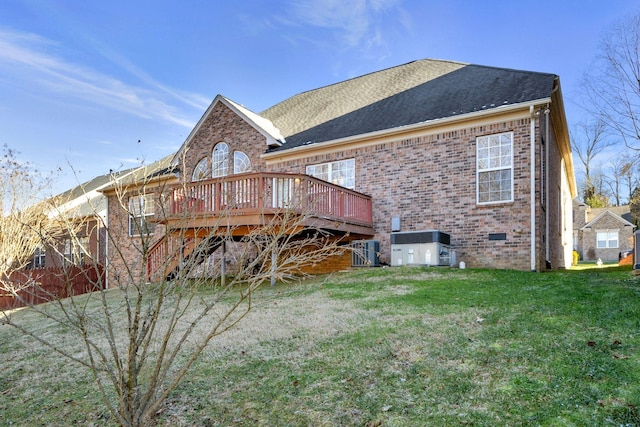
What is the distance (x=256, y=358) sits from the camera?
508 centimetres

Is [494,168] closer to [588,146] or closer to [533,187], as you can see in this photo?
[533,187]

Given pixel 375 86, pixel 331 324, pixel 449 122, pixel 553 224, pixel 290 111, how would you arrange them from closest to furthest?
1. pixel 331 324
2. pixel 449 122
3. pixel 553 224
4. pixel 375 86
5. pixel 290 111

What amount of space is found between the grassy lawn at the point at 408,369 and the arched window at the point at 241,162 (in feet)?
28.3

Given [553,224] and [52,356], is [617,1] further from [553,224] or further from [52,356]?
[52,356]

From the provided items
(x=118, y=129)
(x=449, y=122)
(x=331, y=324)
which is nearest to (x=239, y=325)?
(x=331, y=324)

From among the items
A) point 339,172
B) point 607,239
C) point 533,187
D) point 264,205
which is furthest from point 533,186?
point 607,239

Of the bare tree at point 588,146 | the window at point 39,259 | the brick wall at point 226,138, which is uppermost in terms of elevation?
the bare tree at point 588,146

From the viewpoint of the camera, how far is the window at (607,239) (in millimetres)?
34062

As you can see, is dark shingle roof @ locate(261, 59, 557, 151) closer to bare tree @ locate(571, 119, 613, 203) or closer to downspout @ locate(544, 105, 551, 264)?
downspout @ locate(544, 105, 551, 264)

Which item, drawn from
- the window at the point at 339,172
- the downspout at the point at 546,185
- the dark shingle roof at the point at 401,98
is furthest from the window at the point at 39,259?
the downspout at the point at 546,185

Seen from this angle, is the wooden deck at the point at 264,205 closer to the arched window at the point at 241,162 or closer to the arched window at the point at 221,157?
the arched window at the point at 241,162

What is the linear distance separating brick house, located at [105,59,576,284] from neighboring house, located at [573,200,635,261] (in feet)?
79.4

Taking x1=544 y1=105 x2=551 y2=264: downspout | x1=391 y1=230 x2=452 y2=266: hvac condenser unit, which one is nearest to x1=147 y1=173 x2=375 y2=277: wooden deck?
x1=391 y1=230 x2=452 y2=266: hvac condenser unit

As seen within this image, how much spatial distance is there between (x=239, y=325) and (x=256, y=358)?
5.29 feet
